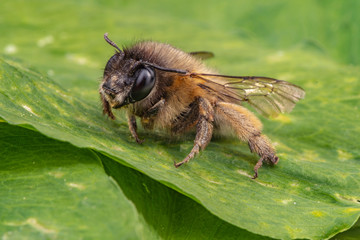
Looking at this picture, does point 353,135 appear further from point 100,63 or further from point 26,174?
point 100,63

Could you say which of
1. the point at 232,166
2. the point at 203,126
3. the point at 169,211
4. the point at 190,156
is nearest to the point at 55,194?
the point at 169,211

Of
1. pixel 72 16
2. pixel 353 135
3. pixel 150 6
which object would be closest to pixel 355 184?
pixel 353 135

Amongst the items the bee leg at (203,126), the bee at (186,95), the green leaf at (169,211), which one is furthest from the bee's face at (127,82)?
the green leaf at (169,211)

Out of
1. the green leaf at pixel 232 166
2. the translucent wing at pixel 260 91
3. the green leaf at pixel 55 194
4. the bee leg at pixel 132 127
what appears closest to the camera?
the green leaf at pixel 55 194

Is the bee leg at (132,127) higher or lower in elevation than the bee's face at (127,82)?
lower

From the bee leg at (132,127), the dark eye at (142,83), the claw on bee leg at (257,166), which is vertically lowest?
the bee leg at (132,127)

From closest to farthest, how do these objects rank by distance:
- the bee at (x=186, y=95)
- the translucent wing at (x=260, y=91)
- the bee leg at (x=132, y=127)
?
the bee at (x=186, y=95) < the bee leg at (x=132, y=127) < the translucent wing at (x=260, y=91)

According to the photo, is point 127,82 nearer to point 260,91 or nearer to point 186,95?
point 186,95

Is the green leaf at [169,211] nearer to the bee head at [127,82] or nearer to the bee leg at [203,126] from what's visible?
the bee leg at [203,126]
